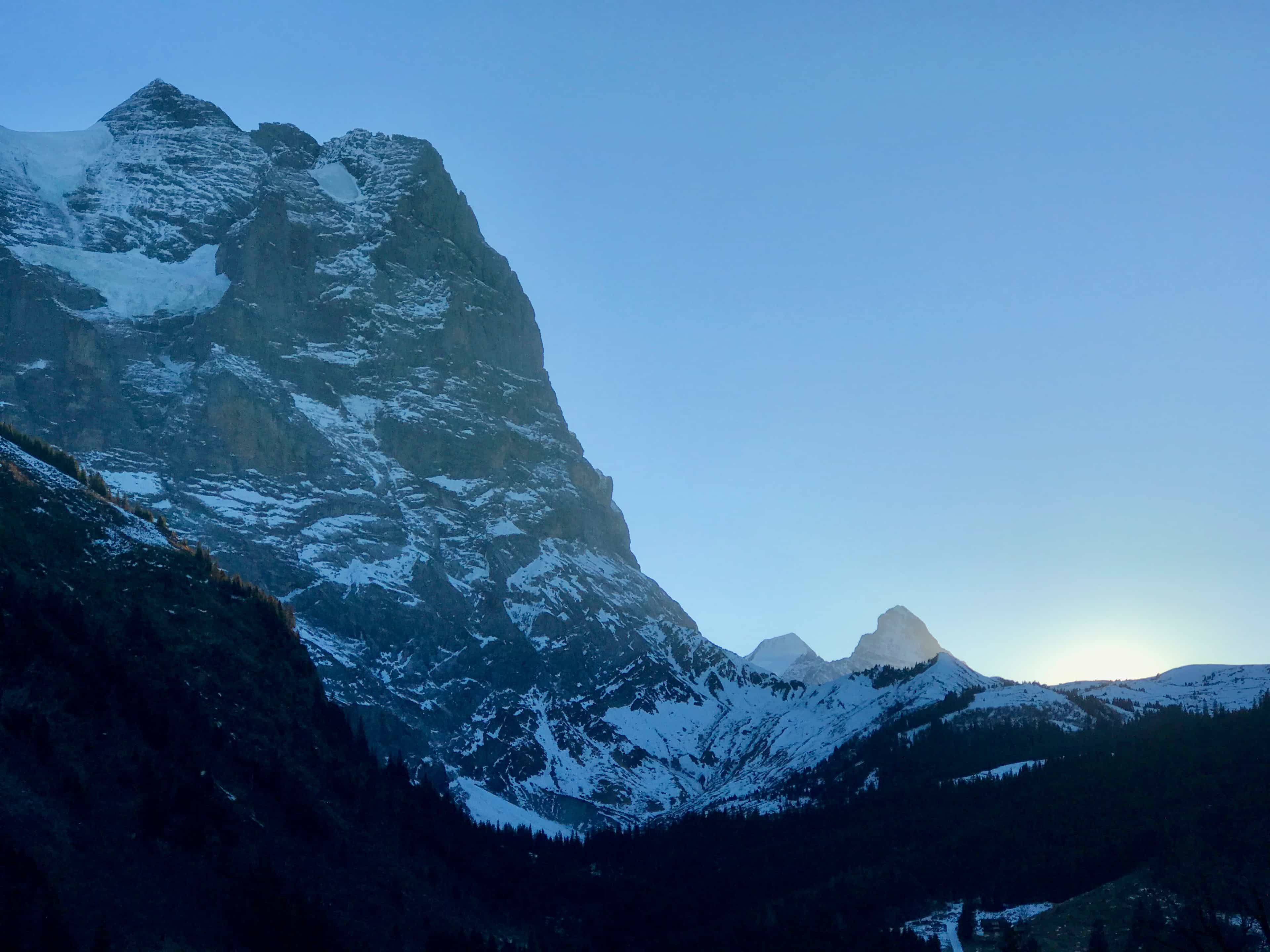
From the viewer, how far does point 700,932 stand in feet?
568

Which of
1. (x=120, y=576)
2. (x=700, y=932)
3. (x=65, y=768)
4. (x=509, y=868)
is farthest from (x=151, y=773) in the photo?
(x=700, y=932)

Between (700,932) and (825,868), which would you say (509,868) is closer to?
(700,932)

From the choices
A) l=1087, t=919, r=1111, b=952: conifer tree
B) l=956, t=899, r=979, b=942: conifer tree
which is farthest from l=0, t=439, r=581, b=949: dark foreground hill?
l=1087, t=919, r=1111, b=952: conifer tree

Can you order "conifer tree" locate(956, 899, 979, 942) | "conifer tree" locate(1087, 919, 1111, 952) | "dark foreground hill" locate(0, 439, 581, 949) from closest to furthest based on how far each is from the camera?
"dark foreground hill" locate(0, 439, 581, 949), "conifer tree" locate(1087, 919, 1111, 952), "conifer tree" locate(956, 899, 979, 942)

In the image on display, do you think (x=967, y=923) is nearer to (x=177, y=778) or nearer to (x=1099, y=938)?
(x=1099, y=938)

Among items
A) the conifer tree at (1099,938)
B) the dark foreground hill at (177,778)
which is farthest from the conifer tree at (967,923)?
the dark foreground hill at (177,778)

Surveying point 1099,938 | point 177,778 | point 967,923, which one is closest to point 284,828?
point 177,778

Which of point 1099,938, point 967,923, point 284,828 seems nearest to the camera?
point 1099,938

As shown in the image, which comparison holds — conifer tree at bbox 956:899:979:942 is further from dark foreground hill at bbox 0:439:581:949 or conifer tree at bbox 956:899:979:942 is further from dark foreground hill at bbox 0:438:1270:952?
dark foreground hill at bbox 0:439:581:949

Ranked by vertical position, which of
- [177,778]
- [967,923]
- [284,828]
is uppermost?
[177,778]

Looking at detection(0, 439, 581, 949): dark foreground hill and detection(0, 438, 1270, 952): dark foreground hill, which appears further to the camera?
detection(0, 438, 1270, 952): dark foreground hill

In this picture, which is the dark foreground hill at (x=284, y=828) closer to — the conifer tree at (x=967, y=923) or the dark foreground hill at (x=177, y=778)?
the dark foreground hill at (x=177, y=778)

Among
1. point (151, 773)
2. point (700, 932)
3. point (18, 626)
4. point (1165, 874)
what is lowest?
point (700, 932)

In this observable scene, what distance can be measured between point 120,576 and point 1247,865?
127616mm
